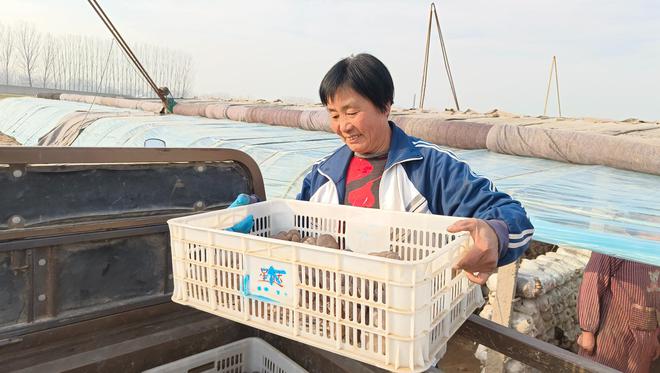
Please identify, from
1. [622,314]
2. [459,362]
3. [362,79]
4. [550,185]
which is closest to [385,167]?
[362,79]

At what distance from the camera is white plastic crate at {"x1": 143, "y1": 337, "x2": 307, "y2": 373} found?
1647 mm

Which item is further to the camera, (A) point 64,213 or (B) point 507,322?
(B) point 507,322

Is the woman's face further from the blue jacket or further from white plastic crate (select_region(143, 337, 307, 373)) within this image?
white plastic crate (select_region(143, 337, 307, 373))

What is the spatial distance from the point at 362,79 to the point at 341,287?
2.61 feet

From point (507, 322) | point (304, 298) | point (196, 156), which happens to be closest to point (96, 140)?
point (196, 156)

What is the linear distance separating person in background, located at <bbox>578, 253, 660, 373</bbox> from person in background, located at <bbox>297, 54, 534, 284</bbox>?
2221 millimetres

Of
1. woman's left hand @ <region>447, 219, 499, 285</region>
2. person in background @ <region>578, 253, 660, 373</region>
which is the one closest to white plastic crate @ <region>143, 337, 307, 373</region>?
woman's left hand @ <region>447, 219, 499, 285</region>

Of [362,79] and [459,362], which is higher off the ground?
[362,79]

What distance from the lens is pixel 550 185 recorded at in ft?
10.6

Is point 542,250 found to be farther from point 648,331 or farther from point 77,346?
point 77,346

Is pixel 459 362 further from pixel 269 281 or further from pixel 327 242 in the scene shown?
pixel 269 281

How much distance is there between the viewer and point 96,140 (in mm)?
6746

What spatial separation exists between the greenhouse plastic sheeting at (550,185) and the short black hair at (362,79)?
1.34 metres

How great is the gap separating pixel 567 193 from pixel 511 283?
4.90 ft
